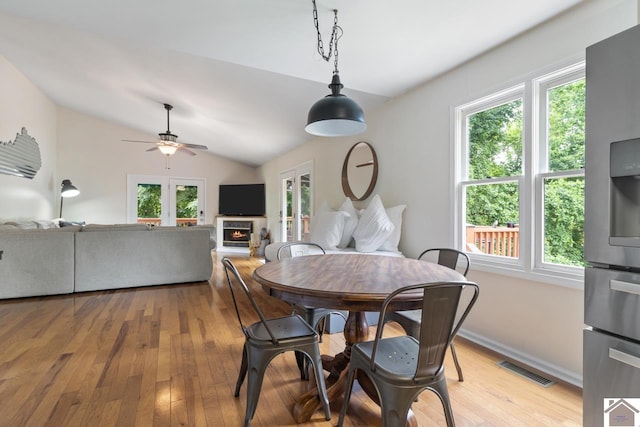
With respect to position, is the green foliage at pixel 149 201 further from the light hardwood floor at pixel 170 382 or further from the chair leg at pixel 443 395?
the chair leg at pixel 443 395

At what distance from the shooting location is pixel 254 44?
2.46 metres

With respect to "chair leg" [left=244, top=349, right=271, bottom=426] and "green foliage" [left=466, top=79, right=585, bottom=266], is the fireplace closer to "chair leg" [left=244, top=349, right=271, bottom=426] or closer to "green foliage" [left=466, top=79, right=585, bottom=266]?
"green foliage" [left=466, top=79, right=585, bottom=266]

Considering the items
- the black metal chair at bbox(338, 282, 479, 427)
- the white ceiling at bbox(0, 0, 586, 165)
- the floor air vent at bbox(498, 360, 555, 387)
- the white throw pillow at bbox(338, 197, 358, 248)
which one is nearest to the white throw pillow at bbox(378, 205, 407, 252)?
the white throw pillow at bbox(338, 197, 358, 248)

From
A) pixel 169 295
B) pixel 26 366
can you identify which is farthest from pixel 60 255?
pixel 26 366

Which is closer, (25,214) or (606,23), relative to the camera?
(606,23)

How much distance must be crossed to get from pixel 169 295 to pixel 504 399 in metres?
3.62

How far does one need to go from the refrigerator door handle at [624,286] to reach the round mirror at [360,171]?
2679 millimetres

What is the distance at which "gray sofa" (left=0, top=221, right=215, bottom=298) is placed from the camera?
360 cm

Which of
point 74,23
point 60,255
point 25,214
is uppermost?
point 74,23

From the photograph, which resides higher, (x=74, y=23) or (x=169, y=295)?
(x=74, y=23)

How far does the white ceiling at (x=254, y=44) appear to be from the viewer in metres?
2.03

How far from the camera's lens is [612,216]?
1178 mm

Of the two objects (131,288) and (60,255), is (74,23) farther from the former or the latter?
(131,288)

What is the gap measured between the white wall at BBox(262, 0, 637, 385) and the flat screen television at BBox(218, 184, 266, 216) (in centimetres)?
458
